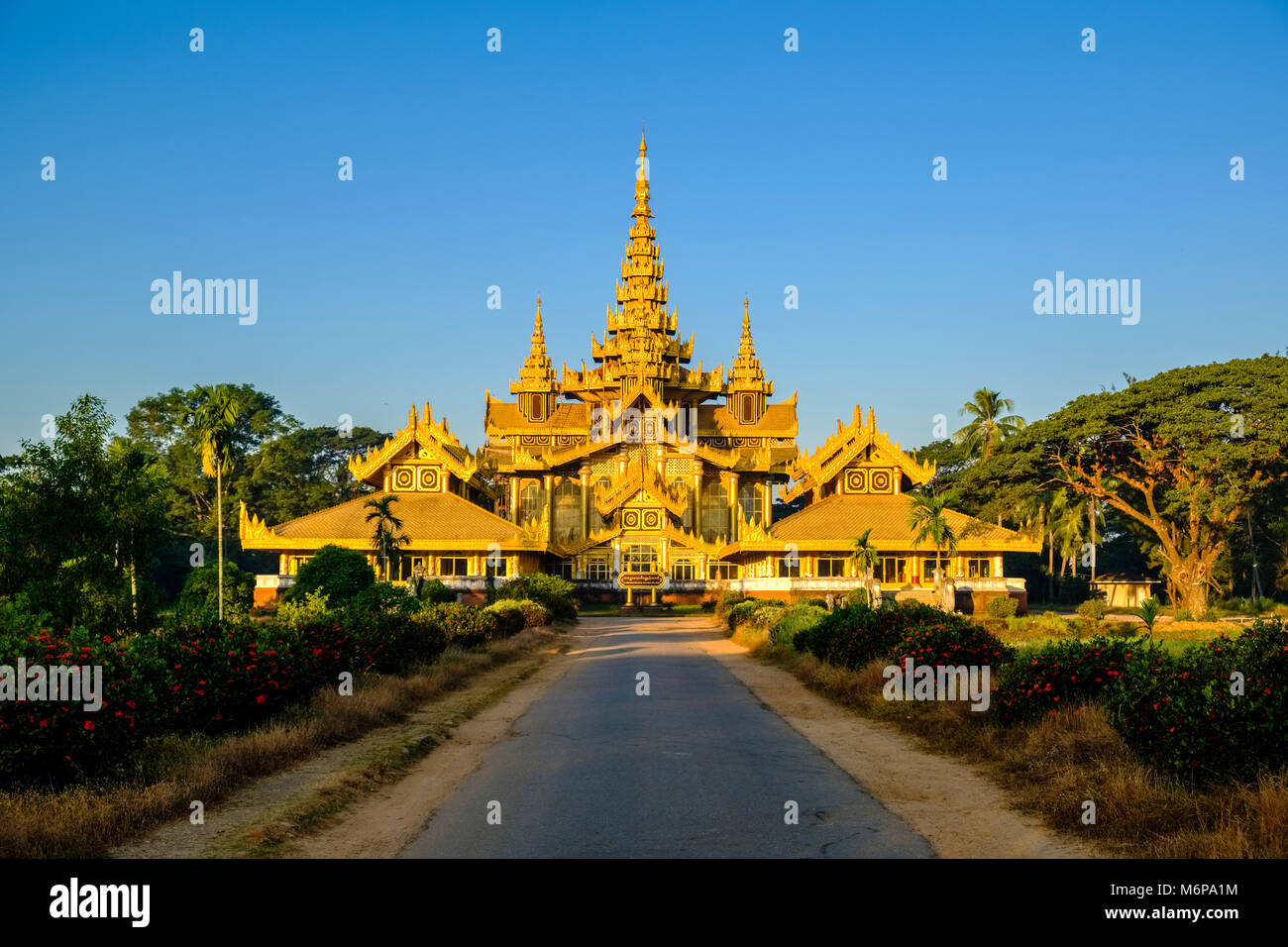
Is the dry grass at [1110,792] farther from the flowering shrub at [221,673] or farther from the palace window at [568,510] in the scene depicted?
the palace window at [568,510]

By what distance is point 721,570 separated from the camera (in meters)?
67.7

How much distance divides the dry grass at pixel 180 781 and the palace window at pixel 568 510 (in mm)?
53573

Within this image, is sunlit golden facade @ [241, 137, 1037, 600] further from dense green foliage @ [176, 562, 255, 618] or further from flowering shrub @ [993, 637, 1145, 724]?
flowering shrub @ [993, 637, 1145, 724]

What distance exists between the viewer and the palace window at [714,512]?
71.2 metres

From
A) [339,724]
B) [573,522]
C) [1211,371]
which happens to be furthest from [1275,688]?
[573,522]

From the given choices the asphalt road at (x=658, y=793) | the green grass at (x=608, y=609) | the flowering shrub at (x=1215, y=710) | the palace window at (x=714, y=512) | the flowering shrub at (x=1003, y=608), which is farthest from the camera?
the palace window at (x=714, y=512)

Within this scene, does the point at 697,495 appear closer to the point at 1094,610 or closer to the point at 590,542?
the point at 590,542

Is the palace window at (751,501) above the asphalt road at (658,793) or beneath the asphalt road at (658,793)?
above

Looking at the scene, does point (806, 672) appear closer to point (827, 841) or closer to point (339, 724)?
point (339, 724)

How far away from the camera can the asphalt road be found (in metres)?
8.48

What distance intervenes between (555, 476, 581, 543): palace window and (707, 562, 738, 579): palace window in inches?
405

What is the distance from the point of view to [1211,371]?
49656mm

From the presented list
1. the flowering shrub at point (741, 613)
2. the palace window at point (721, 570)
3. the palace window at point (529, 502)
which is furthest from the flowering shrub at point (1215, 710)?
the palace window at point (529, 502)

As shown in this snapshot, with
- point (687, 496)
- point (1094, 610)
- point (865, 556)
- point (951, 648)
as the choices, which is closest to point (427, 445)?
point (687, 496)
